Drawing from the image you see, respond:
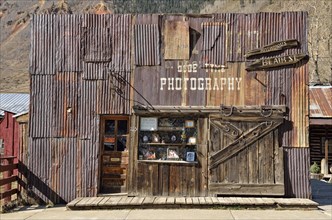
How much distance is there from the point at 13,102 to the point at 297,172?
52.3 ft

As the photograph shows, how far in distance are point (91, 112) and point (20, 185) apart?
282 cm

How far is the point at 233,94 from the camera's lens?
12.6m

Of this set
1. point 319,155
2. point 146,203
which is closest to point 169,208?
point 146,203

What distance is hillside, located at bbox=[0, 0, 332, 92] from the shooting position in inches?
2167

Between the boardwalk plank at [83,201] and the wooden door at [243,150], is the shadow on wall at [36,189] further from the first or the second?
the wooden door at [243,150]

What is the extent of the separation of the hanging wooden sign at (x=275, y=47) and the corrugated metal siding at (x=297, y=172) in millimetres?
2692

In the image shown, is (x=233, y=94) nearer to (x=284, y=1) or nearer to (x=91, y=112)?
(x=91, y=112)

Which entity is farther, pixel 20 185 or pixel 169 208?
pixel 20 185

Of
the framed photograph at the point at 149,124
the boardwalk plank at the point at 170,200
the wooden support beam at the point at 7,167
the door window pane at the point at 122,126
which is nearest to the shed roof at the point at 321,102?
the framed photograph at the point at 149,124

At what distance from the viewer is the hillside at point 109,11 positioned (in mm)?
55031

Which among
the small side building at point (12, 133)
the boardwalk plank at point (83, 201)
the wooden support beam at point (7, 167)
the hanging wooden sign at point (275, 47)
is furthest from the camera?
the small side building at point (12, 133)

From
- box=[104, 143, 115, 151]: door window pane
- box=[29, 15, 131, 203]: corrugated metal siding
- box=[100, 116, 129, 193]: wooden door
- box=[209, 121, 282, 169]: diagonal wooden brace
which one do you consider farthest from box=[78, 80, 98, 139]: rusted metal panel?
box=[209, 121, 282, 169]: diagonal wooden brace

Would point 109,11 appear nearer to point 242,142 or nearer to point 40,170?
point 40,170

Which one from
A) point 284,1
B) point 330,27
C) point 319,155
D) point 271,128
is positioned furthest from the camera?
point 284,1
